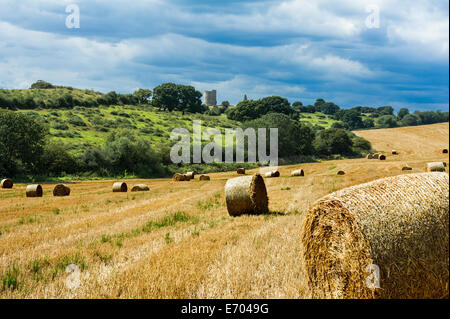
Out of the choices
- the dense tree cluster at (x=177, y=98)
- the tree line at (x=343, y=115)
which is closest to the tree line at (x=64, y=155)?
the tree line at (x=343, y=115)

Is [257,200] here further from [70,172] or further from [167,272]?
[70,172]

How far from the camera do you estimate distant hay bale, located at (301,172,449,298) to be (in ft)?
16.8

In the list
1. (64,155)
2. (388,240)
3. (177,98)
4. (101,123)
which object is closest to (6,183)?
(64,155)

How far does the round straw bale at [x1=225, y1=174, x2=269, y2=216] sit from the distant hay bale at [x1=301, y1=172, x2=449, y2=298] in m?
7.29

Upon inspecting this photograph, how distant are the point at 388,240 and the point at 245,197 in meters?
8.37

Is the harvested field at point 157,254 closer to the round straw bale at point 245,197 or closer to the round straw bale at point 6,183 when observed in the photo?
the round straw bale at point 245,197

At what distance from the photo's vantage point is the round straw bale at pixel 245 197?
13.4 metres

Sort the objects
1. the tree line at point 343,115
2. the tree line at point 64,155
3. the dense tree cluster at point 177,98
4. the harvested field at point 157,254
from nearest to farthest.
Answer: the harvested field at point 157,254
the tree line at point 64,155
the tree line at point 343,115
the dense tree cluster at point 177,98

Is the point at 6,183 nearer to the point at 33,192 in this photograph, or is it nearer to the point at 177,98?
the point at 33,192

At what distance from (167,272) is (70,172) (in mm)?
42686

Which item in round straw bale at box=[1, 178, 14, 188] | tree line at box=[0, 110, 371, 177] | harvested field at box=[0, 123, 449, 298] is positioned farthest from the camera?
tree line at box=[0, 110, 371, 177]

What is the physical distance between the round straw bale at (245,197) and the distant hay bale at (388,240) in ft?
23.9

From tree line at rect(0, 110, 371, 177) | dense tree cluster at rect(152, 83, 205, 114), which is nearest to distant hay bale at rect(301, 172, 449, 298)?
tree line at rect(0, 110, 371, 177)

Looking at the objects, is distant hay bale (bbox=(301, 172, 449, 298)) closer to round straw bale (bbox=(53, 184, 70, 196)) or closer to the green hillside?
round straw bale (bbox=(53, 184, 70, 196))
